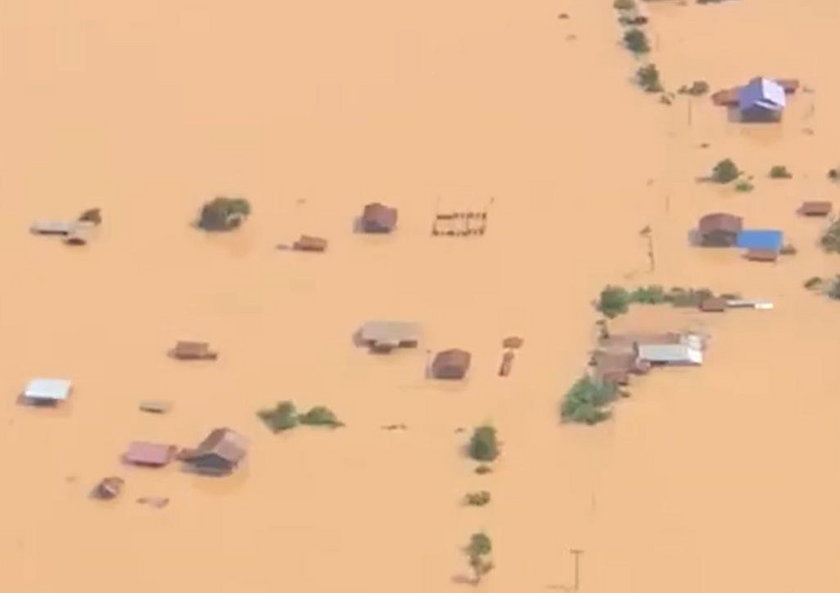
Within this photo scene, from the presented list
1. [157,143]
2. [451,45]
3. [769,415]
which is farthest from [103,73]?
[769,415]

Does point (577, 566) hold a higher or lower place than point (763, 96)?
lower

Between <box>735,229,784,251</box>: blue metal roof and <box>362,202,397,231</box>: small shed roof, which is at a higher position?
<box>362,202,397,231</box>: small shed roof

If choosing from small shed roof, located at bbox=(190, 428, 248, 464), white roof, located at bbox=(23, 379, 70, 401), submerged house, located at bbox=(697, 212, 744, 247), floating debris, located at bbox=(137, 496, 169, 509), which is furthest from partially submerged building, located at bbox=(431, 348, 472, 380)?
white roof, located at bbox=(23, 379, 70, 401)

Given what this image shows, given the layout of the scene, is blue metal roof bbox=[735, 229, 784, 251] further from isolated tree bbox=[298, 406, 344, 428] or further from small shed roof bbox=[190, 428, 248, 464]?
small shed roof bbox=[190, 428, 248, 464]

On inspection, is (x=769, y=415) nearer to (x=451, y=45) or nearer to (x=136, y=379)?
(x=136, y=379)

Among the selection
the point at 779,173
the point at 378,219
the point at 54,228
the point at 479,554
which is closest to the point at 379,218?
the point at 378,219

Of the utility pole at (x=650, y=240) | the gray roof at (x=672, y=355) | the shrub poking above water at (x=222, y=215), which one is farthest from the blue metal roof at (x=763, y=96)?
the shrub poking above water at (x=222, y=215)

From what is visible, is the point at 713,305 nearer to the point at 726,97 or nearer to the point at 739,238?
the point at 739,238
